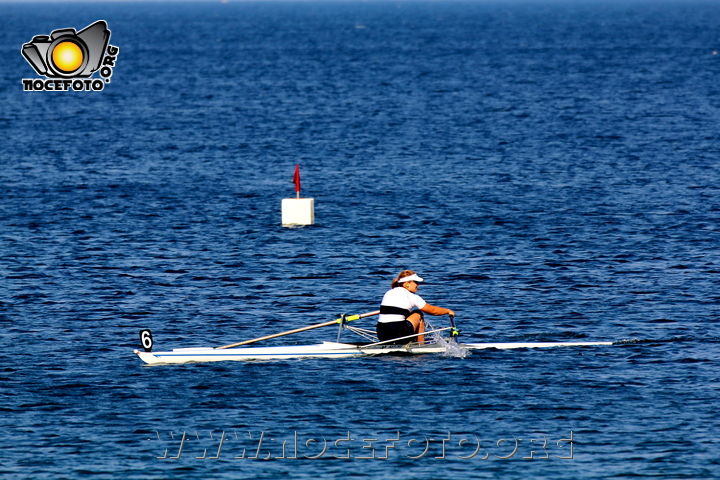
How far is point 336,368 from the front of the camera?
24500 millimetres

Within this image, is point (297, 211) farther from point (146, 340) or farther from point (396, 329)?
point (146, 340)

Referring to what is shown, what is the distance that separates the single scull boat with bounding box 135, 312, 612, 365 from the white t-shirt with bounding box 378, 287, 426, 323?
54cm

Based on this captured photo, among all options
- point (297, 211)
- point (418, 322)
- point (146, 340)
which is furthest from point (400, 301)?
point (297, 211)

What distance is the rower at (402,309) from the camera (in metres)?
24.9

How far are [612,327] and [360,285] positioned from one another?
8226 mm

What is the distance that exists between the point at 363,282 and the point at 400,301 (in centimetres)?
825

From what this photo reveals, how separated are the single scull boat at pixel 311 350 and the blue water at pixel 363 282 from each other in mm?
320

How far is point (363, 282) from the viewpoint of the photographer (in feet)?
109

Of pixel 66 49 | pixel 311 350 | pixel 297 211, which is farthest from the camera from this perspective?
pixel 66 49

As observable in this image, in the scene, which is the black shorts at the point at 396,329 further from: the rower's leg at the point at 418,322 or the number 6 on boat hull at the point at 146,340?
the number 6 on boat hull at the point at 146,340

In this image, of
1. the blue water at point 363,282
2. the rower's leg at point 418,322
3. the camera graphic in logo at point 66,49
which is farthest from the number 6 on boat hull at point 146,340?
the camera graphic in logo at point 66,49

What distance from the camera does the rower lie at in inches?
982

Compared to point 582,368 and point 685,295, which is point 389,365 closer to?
point 582,368

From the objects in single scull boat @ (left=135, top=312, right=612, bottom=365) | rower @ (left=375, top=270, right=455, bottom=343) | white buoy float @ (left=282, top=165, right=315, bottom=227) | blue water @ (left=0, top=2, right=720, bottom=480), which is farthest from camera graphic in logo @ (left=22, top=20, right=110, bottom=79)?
rower @ (left=375, top=270, right=455, bottom=343)
